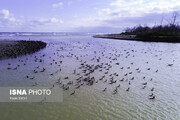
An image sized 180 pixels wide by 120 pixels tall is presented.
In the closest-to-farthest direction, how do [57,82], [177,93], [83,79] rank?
1. [177,93]
2. [57,82]
3. [83,79]

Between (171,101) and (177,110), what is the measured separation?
3.07ft

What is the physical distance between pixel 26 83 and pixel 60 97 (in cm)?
367

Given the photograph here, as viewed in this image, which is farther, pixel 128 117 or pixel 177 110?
pixel 177 110

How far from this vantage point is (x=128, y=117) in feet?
20.4

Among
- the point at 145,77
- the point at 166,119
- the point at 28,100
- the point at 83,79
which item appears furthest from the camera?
the point at 145,77

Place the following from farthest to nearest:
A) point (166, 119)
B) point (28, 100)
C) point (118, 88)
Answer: point (118, 88) → point (28, 100) → point (166, 119)

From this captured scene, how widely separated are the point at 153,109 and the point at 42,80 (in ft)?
28.3

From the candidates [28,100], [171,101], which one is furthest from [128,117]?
[28,100]

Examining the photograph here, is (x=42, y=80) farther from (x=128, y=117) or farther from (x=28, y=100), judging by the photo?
(x=128, y=117)

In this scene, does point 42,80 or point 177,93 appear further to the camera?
point 42,80

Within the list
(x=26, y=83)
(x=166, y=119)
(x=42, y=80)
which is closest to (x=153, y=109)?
(x=166, y=119)

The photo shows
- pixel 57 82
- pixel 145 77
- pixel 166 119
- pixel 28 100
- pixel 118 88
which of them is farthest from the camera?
pixel 145 77

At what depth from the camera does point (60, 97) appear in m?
7.89

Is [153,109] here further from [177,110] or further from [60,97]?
[60,97]
